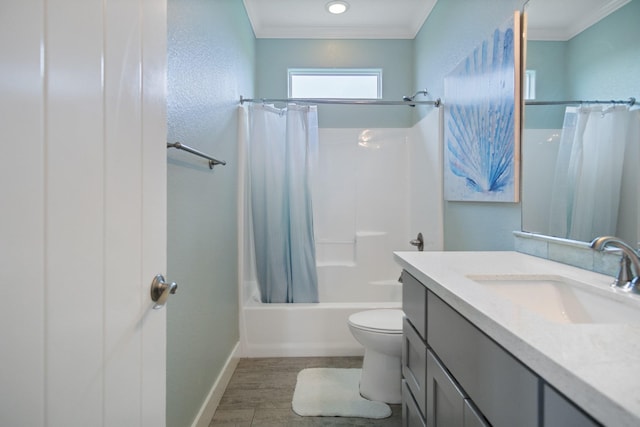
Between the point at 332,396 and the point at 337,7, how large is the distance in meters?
2.77

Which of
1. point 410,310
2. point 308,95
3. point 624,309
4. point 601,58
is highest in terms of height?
point 308,95

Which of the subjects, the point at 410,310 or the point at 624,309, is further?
the point at 410,310

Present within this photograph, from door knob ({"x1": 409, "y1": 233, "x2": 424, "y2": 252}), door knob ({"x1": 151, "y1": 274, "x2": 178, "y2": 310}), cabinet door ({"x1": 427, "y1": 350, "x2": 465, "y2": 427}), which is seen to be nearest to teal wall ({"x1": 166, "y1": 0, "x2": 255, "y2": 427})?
door knob ({"x1": 151, "y1": 274, "x2": 178, "y2": 310})

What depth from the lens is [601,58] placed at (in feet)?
3.19

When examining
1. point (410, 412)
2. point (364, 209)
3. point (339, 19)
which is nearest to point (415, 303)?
point (410, 412)

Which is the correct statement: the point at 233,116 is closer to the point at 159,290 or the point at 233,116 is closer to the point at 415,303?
the point at 159,290

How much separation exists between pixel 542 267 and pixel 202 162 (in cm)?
148

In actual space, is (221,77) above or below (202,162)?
above

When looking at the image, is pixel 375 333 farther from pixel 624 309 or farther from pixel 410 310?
pixel 624 309

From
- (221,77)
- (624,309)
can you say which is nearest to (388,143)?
(221,77)

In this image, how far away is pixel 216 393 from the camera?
5.53 feet

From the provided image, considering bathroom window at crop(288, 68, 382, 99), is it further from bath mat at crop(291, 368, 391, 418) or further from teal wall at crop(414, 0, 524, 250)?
bath mat at crop(291, 368, 391, 418)

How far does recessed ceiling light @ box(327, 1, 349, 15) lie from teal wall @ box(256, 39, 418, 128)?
337mm

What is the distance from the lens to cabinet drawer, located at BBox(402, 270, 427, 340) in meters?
1.00
